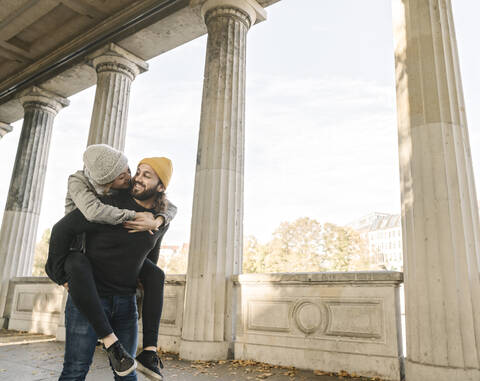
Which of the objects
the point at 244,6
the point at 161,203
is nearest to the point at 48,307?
the point at 244,6

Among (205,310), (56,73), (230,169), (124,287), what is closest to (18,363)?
(205,310)

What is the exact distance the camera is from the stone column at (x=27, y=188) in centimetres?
1387

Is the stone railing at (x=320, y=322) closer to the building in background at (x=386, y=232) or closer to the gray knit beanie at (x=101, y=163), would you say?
the gray knit beanie at (x=101, y=163)

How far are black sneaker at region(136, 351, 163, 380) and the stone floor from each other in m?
4.17

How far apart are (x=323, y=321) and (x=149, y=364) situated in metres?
5.24

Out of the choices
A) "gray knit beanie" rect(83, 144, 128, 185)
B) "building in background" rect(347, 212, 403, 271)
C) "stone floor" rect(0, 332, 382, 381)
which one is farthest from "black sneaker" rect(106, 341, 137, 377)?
"building in background" rect(347, 212, 403, 271)

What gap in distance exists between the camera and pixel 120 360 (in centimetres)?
218

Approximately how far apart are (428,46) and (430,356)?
4.64 meters

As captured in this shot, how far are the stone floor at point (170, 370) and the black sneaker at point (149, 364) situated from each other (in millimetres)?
4172

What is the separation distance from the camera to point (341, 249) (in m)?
47.0

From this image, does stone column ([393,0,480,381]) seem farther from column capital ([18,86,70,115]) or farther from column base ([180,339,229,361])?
column capital ([18,86,70,115])

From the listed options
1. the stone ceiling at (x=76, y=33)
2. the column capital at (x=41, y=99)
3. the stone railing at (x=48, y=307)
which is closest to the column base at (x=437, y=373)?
the stone railing at (x=48, y=307)

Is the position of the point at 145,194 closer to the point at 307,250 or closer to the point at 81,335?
the point at 81,335

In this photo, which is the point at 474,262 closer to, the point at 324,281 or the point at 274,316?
the point at 324,281
